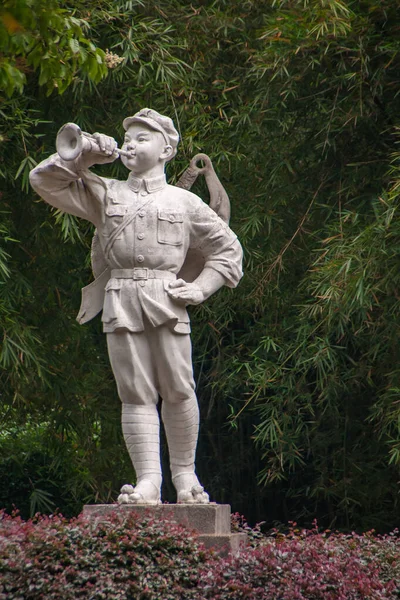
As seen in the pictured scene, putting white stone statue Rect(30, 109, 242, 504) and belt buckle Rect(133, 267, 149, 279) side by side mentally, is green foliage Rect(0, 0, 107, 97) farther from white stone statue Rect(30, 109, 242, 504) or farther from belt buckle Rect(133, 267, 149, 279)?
belt buckle Rect(133, 267, 149, 279)

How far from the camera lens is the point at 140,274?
569 cm

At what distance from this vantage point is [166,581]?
4887 mm

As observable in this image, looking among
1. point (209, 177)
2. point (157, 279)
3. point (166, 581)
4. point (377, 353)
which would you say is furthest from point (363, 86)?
point (166, 581)

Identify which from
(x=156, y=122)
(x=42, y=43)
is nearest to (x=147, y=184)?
(x=156, y=122)

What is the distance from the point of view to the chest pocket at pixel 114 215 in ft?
18.8

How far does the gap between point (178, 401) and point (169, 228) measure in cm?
82

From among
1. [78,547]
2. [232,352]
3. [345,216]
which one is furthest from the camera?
[232,352]

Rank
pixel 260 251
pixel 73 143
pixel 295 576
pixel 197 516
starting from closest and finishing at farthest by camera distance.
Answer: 1. pixel 295 576
2. pixel 197 516
3. pixel 73 143
4. pixel 260 251

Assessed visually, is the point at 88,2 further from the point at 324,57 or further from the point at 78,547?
the point at 78,547

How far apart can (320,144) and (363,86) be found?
50 cm

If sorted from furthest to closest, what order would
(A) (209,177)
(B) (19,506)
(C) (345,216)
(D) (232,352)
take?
(B) (19,506)
(D) (232,352)
(C) (345,216)
(A) (209,177)

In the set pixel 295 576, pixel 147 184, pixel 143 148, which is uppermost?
pixel 143 148

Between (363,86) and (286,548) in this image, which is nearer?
(286,548)

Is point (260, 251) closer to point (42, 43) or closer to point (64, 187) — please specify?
point (64, 187)
